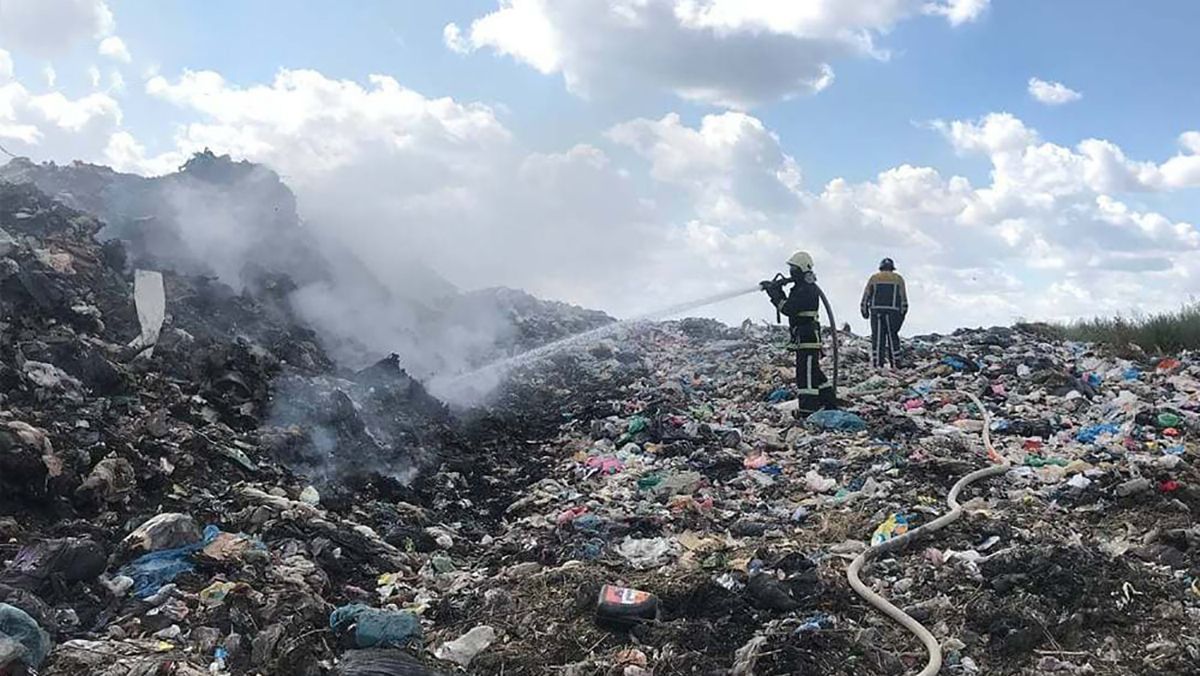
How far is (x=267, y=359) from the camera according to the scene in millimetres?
7715

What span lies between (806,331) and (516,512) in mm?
3459

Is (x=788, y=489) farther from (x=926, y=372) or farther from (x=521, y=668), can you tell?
(x=926, y=372)

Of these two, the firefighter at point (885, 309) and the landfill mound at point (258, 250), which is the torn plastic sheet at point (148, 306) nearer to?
the landfill mound at point (258, 250)

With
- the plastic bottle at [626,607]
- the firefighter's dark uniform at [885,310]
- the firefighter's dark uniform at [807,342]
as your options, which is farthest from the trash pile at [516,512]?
the firefighter's dark uniform at [885,310]

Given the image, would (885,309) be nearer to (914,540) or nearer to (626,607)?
(914,540)

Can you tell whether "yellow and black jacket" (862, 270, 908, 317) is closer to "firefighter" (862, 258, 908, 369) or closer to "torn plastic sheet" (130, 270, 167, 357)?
"firefighter" (862, 258, 908, 369)

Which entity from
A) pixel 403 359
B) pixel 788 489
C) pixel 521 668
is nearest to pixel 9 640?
pixel 521 668

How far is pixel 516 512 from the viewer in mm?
6207

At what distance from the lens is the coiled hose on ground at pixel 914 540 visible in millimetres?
3328

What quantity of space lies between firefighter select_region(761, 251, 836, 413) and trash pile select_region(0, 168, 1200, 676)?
32 centimetres

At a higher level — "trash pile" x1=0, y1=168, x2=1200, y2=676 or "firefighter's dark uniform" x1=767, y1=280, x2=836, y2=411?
"firefighter's dark uniform" x1=767, y1=280, x2=836, y2=411

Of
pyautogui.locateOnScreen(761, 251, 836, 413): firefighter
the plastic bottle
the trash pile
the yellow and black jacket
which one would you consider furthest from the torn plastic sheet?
the yellow and black jacket

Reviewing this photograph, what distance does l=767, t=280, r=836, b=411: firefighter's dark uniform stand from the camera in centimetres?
808

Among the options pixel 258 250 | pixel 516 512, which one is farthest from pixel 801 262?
pixel 258 250
